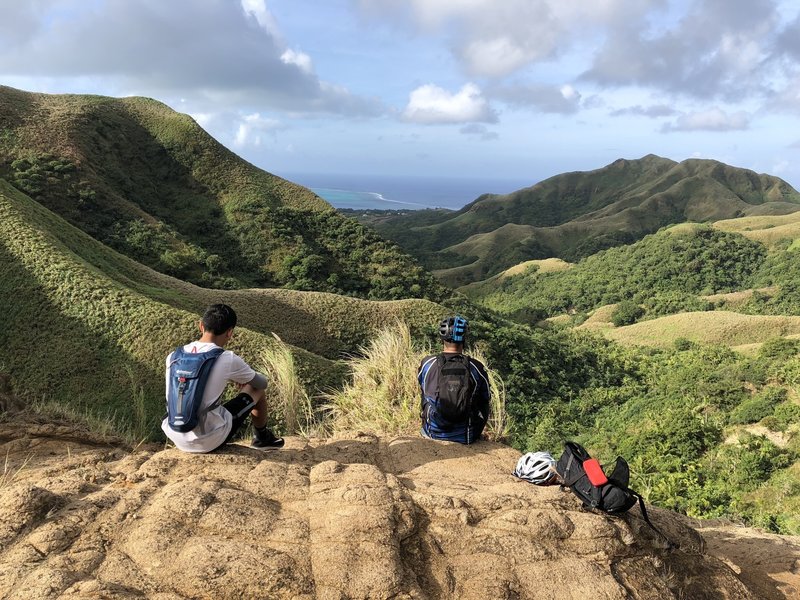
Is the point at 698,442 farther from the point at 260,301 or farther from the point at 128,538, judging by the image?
the point at 260,301

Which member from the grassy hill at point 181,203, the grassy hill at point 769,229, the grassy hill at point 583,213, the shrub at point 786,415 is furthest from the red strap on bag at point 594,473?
the grassy hill at point 583,213

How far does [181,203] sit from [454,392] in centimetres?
4307

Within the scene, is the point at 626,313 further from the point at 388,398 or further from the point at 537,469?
the point at 537,469

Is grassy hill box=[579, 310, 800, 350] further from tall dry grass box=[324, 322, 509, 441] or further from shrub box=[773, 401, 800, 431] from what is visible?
tall dry grass box=[324, 322, 509, 441]

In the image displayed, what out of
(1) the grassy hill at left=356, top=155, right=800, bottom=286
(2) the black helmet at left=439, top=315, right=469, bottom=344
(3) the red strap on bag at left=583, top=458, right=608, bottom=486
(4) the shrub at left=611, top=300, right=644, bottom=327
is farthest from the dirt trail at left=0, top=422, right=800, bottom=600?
(1) the grassy hill at left=356, top=155, right=800, bottom=286

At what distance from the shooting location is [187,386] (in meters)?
3.85

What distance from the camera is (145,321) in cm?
1597

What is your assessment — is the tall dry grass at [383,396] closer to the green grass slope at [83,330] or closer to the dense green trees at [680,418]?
the dense green trees at [680,418]

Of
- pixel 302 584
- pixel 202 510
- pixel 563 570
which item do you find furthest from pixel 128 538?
pixel 563 570

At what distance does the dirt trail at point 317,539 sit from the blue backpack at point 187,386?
1.04ft

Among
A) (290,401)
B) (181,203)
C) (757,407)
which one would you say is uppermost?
(181,203)

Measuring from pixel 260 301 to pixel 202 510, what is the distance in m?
21.1

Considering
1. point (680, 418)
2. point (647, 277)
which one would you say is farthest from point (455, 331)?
point (647, 277)

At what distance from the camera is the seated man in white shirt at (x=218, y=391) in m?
3.87
